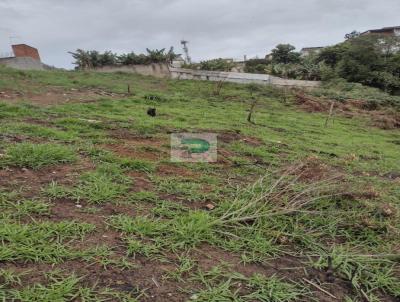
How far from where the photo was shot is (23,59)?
2152cm

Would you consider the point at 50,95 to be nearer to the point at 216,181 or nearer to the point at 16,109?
the point at 16,109

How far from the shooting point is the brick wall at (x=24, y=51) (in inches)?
861

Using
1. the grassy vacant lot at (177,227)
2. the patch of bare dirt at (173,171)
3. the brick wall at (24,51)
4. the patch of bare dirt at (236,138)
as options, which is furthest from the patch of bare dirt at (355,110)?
the brick wall at (24,51)

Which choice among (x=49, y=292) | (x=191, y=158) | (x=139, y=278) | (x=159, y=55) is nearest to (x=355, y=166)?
(x=191, y=158)

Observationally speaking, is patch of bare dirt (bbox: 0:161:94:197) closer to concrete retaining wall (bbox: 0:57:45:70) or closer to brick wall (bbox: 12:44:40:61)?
concrete retaining wall (bbox: 0:57:45:70)

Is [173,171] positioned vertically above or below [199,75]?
above

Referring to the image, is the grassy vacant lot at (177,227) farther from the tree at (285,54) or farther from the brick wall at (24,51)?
the tree at (285,54)

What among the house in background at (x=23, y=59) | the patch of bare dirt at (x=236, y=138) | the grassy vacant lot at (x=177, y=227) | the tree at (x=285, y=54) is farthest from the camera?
the tree at (x=285, y=54)

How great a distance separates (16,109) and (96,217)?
14.7 feet

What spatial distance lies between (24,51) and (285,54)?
719 inches

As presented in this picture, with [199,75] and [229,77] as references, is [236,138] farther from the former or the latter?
[199,75]

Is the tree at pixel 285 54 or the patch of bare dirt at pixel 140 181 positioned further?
the tree at pixel 285 54

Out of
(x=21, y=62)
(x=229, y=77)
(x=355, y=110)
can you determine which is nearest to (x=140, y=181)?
(x=355, y=110)

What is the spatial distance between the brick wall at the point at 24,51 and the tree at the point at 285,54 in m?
16.9
